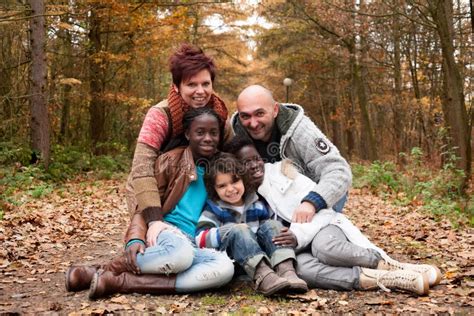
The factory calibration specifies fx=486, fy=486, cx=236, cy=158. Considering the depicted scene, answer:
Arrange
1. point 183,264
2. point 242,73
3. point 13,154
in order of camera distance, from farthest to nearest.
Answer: point 242,73 → point 13,154 → point 183,264

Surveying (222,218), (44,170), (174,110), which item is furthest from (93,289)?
(44,170)

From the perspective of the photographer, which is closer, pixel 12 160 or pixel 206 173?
pixel 206 173

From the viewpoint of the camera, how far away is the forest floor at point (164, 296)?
3.43 m

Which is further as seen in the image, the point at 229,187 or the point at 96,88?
the point at 96,88

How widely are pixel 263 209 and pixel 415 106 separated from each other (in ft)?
46.6

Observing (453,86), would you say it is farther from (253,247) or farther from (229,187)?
(253,247)

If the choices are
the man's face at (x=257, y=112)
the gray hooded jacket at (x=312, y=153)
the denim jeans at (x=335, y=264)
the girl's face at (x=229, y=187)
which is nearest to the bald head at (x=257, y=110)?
the man's face at (x=257, y=112)

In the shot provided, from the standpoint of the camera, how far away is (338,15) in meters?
14.2

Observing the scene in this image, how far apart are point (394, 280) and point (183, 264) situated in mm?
1599

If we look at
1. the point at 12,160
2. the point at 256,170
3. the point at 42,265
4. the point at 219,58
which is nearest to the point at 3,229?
the point at 42,265

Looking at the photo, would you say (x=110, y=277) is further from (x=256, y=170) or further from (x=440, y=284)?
(x=440, y=284)

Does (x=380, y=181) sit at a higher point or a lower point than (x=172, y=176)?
lower

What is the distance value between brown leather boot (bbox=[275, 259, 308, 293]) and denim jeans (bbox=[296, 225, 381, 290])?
16 centimetres

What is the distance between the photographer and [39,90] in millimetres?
11641
